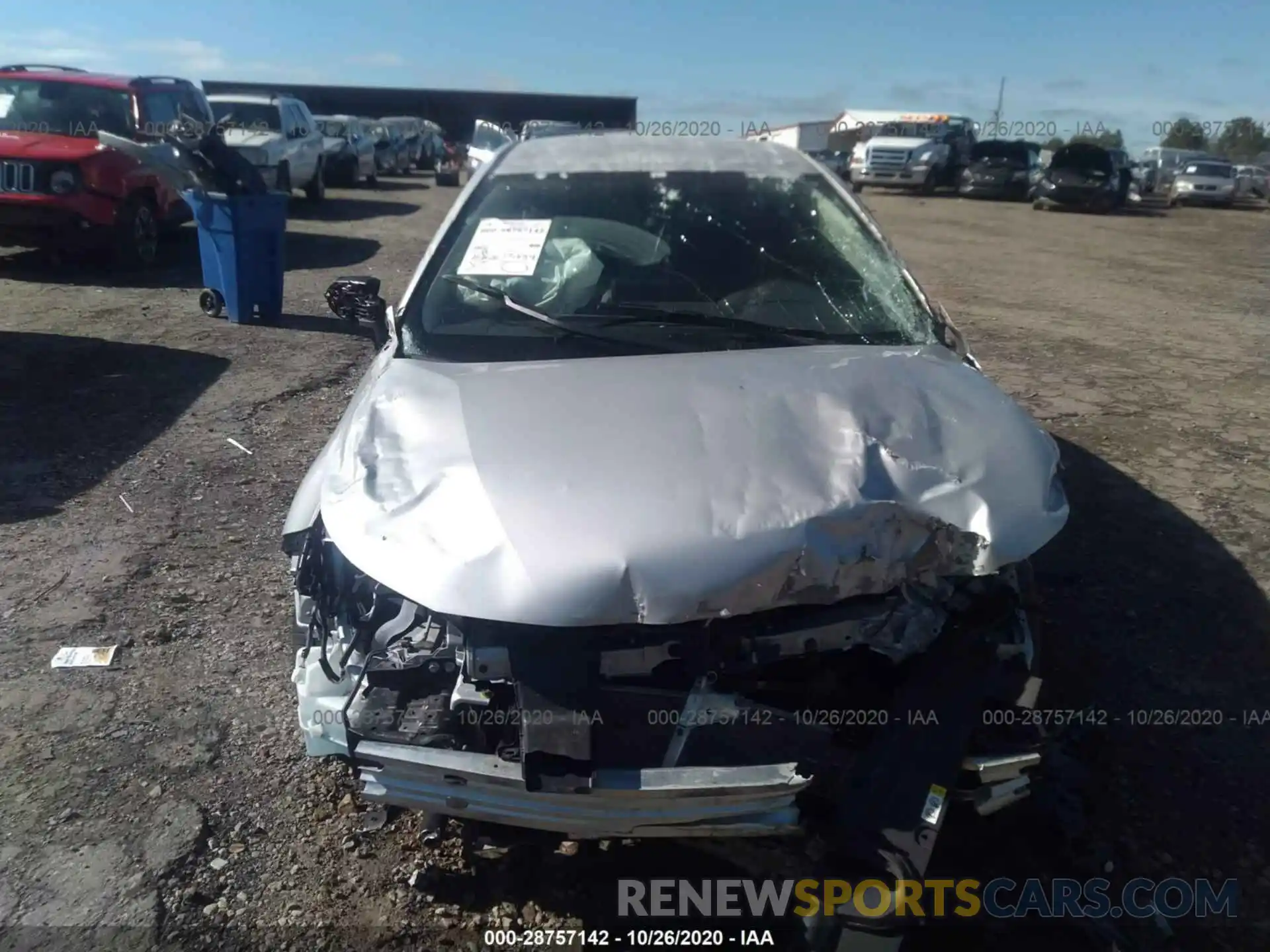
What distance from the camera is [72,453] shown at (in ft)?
17.6

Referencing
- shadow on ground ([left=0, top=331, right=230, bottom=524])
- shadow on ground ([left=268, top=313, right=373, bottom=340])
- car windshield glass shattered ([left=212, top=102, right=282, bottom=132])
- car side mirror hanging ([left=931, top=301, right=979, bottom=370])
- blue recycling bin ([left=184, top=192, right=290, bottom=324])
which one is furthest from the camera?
car windshield glass shattered ([left=212, top=102, right=282, bottom=132])

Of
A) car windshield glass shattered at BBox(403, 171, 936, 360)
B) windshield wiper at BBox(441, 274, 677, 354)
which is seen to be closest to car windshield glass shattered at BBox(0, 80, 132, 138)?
car windshield glass shattered at BBox(403, 171, 936, 360)

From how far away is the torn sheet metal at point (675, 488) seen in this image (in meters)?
2.14

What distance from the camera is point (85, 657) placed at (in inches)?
139

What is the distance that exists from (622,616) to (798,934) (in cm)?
94

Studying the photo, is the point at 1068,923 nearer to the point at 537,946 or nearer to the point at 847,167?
the point at 537,946

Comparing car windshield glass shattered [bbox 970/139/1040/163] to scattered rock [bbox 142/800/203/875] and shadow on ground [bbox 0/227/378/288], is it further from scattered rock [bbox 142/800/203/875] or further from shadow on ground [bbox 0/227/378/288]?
scattered rock [bbox 142/800/203/875]

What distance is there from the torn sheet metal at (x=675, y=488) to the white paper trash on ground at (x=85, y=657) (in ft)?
4.52

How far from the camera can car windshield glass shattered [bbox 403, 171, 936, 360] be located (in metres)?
3.22

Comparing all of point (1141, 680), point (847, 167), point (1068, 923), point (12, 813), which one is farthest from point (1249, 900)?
point (847, 167)

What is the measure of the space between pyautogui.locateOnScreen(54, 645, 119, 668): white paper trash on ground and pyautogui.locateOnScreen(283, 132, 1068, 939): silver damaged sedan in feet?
4.32

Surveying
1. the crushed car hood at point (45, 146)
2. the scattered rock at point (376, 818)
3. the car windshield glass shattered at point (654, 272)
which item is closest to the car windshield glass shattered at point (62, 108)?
the crushed car hood at point (45, 146)

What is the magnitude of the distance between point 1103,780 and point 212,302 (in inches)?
311

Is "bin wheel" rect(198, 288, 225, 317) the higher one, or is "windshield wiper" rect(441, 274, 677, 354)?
"windshield wiper" rect(441, 274, 677, 354)
